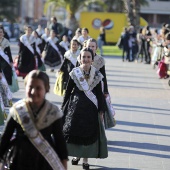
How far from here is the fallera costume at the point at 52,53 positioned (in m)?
23.4

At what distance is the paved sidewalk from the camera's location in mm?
9522

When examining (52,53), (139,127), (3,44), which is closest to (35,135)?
(139,127)

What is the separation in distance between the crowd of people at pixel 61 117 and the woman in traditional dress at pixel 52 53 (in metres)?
6.39

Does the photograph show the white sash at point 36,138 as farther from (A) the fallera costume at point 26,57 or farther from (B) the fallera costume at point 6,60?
(A) the fallera costume at point 26,57

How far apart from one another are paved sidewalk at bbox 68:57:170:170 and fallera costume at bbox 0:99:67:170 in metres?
3.30

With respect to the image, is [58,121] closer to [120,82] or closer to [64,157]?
[64,157]

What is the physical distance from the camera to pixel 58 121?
5.62 m

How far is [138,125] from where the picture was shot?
1274cm

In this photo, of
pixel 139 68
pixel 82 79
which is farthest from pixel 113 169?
pixel 139 68

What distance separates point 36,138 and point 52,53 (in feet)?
59.1

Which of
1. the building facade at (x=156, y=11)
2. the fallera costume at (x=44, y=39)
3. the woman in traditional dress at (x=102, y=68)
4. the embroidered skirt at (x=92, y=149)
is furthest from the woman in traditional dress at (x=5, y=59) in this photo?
the building facade at (x=156, y=11)

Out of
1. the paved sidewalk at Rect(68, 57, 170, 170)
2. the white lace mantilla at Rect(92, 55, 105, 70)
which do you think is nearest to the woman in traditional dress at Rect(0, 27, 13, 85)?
the paved sidewalk at Rect(68, 57, 170, 170)

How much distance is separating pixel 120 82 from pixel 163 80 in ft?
6.22

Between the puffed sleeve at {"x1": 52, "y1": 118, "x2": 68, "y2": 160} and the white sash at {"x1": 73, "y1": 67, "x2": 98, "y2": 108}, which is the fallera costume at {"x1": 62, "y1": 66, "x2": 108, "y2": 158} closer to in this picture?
the white sash at {"x1": 73, "y1": 67, "x2": 98, "y2": 108}
